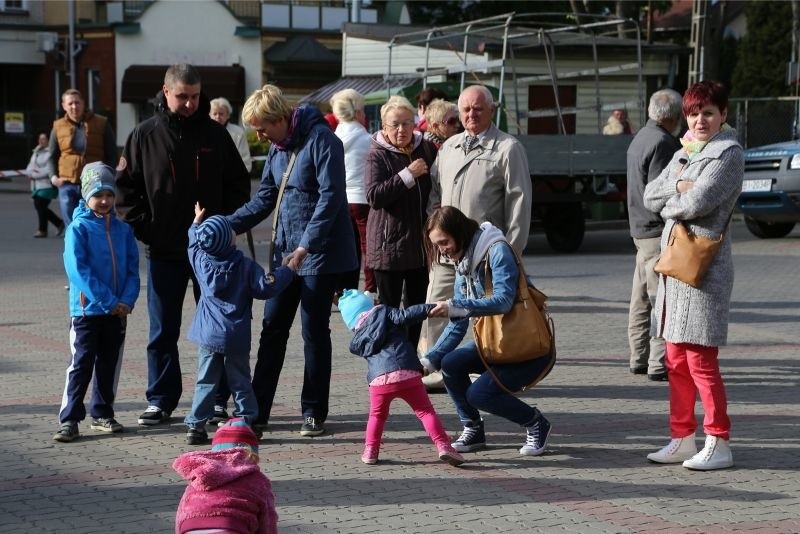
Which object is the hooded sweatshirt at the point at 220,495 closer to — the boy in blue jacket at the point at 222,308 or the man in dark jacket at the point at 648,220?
the boy in blue jacket at the point at 222,308

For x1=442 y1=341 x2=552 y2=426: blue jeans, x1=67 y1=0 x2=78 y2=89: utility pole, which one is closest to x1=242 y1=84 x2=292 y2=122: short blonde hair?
x1=442 y1=341 x2=552 y2=426: blue jeans

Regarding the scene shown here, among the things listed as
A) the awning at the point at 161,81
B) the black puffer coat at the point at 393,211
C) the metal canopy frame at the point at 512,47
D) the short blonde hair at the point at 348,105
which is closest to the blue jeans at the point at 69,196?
the short blonde hair at the point at 348,105

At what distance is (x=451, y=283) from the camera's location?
26.1ft

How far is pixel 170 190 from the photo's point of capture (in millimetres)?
7125

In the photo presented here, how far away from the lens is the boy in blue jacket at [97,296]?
6.93 m

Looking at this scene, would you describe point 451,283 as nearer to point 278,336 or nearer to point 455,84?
point 278,336

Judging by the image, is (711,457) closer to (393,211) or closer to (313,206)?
(313,206)

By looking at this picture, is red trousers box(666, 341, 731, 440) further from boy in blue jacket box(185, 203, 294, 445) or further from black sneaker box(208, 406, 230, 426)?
black sneaker box(208, 406, 230, 426)

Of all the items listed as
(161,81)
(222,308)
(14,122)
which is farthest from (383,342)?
(14,122)

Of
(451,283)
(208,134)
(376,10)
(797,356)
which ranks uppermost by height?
(376,10)

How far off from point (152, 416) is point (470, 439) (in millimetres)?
1816

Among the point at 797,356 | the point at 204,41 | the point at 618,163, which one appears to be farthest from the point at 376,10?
the point at 797,356

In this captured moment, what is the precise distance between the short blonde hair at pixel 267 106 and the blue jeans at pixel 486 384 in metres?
1.56

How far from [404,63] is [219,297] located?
21.0m
